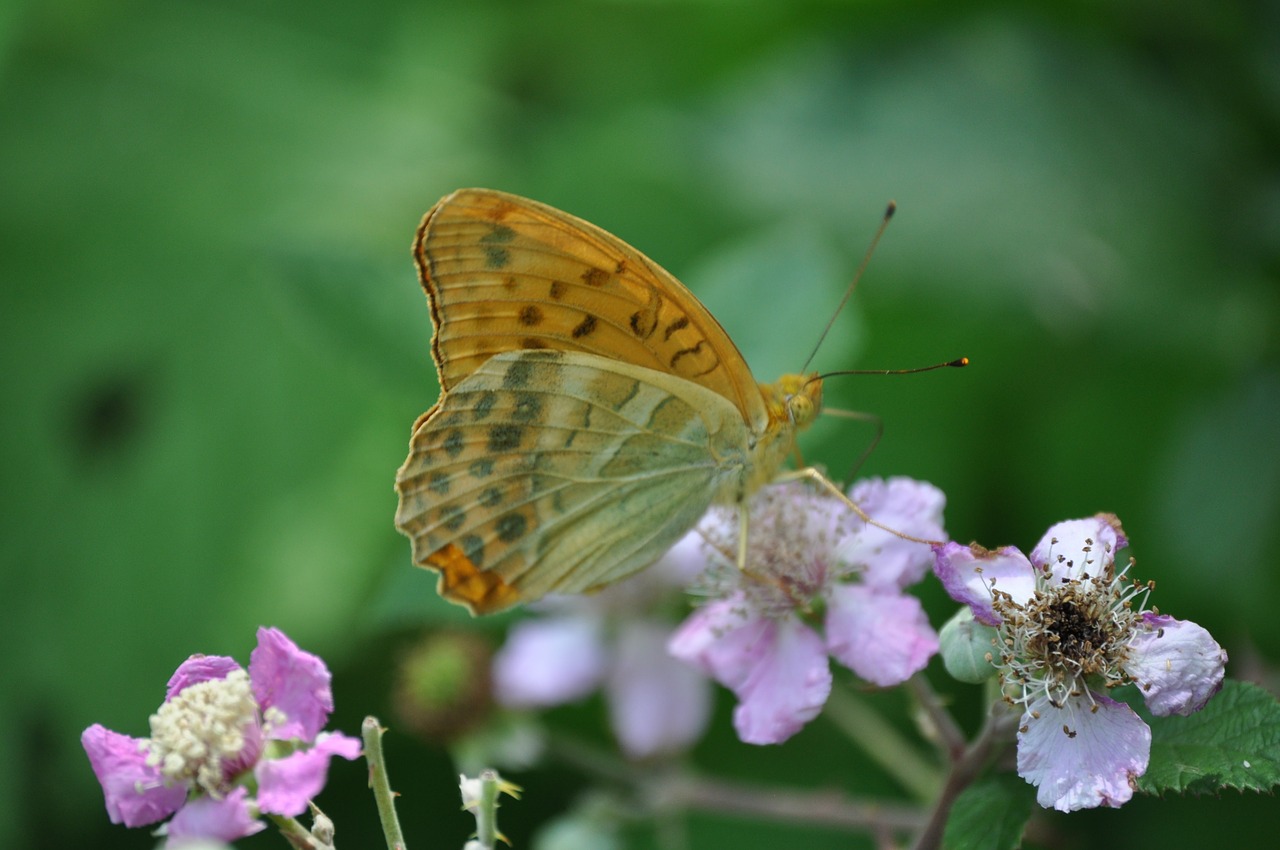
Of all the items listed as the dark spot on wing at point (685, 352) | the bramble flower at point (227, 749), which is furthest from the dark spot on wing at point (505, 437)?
the bramble flower at point (227, 749)

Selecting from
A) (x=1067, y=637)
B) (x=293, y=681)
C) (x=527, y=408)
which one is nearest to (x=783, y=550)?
(x=527, y=408)

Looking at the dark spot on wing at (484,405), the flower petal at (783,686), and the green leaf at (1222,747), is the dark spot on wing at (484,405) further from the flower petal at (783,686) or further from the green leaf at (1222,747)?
the green leaf at (1222,747)

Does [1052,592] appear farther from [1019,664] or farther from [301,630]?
[301,630]

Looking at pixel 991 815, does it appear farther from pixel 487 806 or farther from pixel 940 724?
pixel 487 806

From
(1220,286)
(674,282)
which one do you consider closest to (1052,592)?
(674,282)

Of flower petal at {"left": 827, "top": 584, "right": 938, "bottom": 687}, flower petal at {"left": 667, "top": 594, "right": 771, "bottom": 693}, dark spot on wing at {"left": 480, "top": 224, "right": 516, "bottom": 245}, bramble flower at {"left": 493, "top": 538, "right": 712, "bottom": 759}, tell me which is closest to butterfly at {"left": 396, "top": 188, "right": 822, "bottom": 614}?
dark spot on wing at {"left": 480, "top": 224, "right": 516, "bottom": 245}
